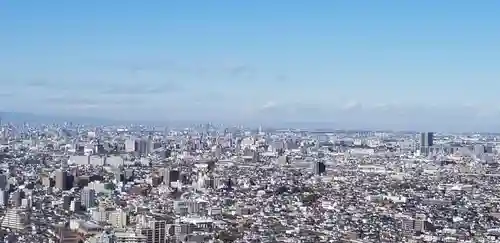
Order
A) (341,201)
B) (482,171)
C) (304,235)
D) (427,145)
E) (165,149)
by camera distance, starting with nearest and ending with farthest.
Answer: (304,235)
(341,201)
(482,171)
(165,149)
(427,145)

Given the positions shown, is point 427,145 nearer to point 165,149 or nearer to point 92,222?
point 165,149

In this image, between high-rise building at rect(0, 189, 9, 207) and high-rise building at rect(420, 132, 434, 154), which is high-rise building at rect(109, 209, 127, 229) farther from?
high-rise building at rect(420, 132, 434, 154)

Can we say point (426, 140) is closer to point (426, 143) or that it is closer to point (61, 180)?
point (426, 143)

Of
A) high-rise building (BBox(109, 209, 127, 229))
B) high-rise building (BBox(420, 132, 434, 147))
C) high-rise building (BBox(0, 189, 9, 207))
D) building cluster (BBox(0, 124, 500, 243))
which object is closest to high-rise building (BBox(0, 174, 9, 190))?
building cluster (BBox(0, 124, 500, 243))

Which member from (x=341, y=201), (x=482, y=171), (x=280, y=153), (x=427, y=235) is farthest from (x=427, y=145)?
(x=427, y=235)

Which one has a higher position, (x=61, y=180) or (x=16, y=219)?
(x=61, y=180)

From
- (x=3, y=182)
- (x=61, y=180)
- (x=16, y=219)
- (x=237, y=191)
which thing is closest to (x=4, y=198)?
(x=3, y=182)

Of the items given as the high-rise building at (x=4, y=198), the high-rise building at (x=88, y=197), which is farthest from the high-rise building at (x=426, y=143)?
the high-rise building at (x=4, y=198)
